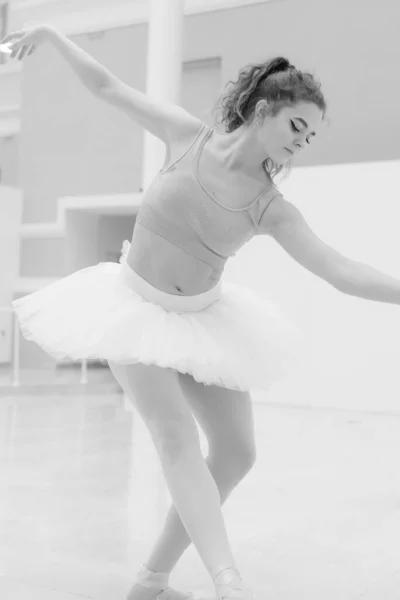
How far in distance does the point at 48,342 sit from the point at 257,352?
0.48m

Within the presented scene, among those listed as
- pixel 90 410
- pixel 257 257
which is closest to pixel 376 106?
pixel 257 257

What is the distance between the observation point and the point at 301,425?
233 inches

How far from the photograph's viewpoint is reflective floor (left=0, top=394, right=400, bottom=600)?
7.54 ft

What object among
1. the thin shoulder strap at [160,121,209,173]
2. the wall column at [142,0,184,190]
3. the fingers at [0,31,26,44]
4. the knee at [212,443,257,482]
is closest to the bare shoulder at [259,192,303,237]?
the thin shoulder strap at [160,121,209,173]

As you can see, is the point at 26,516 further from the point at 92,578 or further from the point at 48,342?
the point at 48,342

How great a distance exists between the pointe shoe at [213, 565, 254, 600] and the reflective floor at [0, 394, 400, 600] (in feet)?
1.76

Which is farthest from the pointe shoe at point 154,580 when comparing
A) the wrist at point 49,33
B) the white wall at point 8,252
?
the white wall at point 8,252

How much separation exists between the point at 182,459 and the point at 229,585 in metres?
0.27

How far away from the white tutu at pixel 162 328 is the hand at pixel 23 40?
1.90 feet

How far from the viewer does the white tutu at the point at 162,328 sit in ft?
5.87

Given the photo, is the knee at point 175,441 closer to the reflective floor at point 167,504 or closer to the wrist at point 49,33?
the reflective floor at point 167,504

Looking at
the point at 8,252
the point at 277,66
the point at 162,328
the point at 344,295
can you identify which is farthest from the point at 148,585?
the point at 8,252

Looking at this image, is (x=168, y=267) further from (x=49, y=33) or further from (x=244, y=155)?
(x=49, y=33)

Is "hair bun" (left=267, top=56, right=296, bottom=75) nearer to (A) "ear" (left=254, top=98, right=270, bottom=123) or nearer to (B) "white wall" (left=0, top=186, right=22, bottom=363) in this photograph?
(A) "ear" (left=254, top=98, right=270, bottom=123)
